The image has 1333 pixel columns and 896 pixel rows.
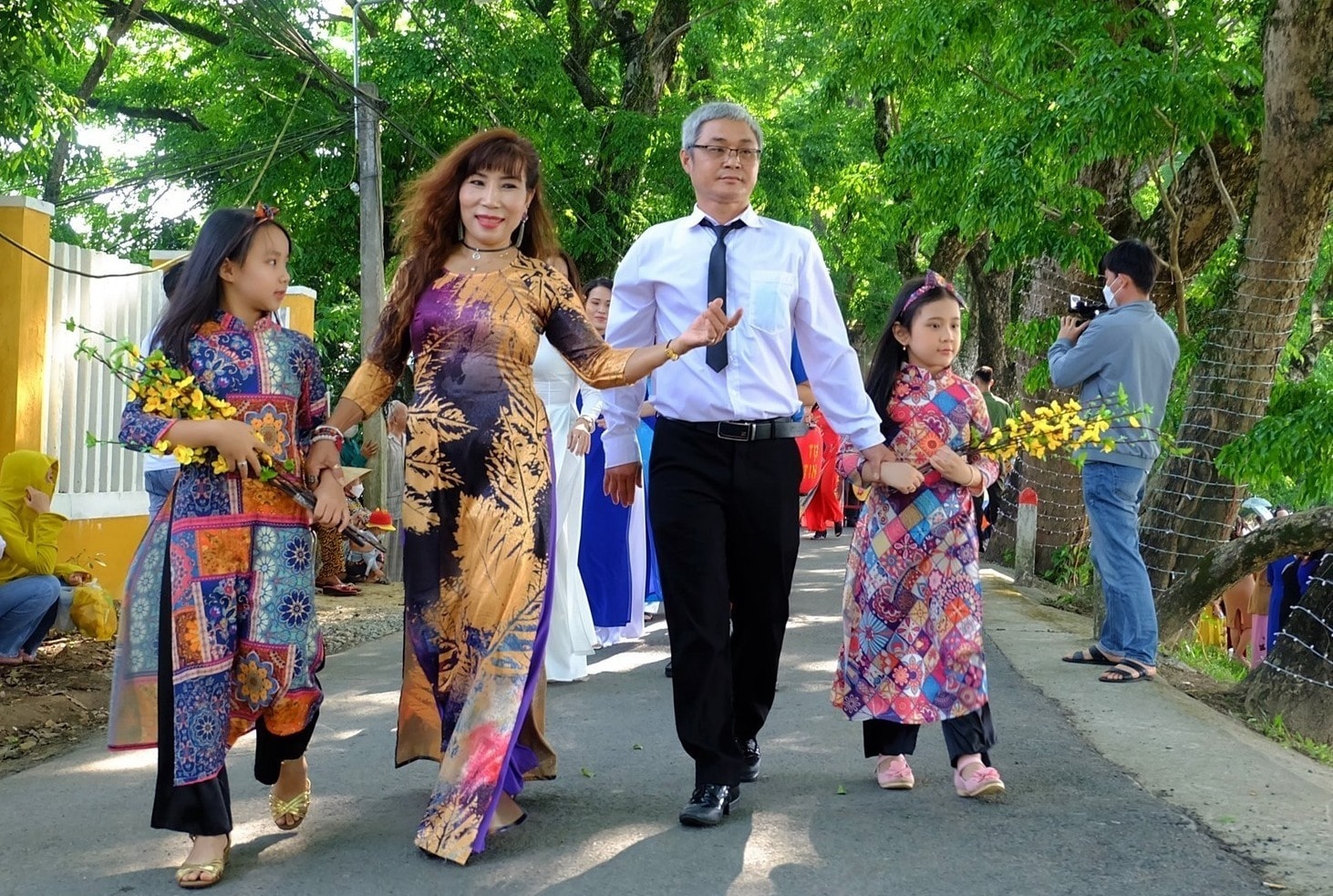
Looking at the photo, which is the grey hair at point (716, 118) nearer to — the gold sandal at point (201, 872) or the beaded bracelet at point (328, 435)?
the beaded bracelet at point (328, 435)

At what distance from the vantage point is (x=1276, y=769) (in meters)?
5.37

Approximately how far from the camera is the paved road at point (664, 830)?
4145 mm

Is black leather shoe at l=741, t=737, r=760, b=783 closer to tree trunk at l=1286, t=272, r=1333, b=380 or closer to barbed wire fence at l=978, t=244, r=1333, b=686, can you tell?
barbed wire fence at l=978, t=244, r=1333, b=686

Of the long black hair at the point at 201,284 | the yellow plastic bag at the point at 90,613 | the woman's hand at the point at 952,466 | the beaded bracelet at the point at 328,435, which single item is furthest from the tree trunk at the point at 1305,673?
the yellow plastic bag at the point at 90,613

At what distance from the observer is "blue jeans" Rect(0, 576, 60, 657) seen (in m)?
8.25

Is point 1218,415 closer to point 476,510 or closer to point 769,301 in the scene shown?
point 769,301

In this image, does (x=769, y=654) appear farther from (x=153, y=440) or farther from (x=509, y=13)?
(x=509, y=13)

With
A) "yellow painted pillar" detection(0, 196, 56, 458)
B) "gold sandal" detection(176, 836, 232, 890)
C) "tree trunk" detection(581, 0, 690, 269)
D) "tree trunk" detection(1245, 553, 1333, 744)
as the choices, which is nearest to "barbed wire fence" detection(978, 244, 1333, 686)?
"tree trunk" detection(1245, 553, 1333, 744)

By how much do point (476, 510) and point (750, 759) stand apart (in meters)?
1.46

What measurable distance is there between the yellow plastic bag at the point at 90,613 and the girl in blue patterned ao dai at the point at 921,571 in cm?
520

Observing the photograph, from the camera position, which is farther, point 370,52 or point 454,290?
point 370,52

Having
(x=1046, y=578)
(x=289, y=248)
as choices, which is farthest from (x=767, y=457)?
(x=1046, y=578)

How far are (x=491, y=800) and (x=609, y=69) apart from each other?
63.9 feet

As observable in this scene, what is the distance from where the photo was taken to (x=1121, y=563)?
7520 mm
